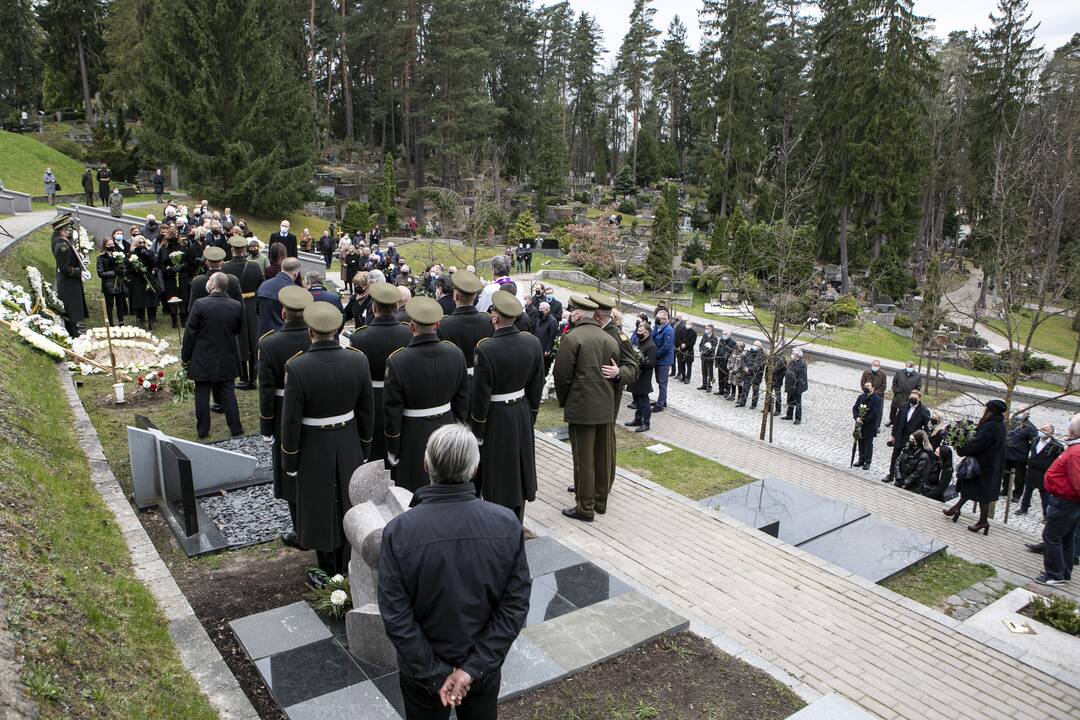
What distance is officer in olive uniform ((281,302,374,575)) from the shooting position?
5.27 m

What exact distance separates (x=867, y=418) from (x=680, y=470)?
207 inches

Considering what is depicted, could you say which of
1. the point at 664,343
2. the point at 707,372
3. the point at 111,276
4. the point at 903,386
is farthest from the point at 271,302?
the point at 707,372

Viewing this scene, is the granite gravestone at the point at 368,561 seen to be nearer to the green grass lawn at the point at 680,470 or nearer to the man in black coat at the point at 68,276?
the green grass lawn at the point at 680,470

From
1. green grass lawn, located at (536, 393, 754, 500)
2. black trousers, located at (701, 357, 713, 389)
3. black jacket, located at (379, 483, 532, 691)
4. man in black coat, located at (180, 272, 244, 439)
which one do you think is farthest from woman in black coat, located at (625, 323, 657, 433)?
black jacket, located at (379, 483, 532, 691)

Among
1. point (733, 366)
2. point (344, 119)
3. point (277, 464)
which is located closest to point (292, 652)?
point (277, 464)

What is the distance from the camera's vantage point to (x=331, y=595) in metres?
5.06

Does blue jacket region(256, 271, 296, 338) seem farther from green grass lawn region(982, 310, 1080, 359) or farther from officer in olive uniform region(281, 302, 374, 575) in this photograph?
green grass lawn region(982, 310, 1080, 359)

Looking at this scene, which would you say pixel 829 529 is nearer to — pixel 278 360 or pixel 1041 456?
pixel 1041 456

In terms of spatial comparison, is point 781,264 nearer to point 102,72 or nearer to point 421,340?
point 421,340

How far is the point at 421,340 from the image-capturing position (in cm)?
A: 555

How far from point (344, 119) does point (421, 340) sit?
57.3 m

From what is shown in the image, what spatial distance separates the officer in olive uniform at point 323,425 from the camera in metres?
5.27

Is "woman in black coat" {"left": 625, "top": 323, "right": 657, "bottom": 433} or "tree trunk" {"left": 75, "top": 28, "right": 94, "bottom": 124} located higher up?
"tree trunk" {"left": 75, "top": 28, "right": 94, "bottom": 124}

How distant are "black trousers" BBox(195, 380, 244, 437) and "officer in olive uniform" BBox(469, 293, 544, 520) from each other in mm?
3670
